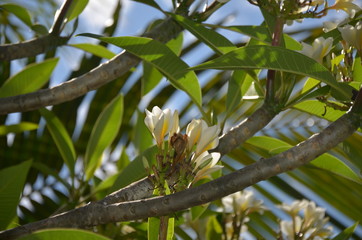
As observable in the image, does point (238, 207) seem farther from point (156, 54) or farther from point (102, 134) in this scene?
point (156, 54)

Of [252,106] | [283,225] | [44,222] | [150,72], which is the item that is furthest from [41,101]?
[252,106]

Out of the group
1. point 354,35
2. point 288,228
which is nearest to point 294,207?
point 288,228

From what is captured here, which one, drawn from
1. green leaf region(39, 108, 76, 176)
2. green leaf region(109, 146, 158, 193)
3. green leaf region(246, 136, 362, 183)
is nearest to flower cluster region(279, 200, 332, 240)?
green leaf region(246, 136, 362, 183)

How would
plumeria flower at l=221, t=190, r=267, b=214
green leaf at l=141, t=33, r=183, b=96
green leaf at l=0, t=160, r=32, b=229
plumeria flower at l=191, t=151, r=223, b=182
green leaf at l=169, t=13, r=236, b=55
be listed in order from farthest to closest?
1. plumeria flower at l=221, t=190, r=267, b=214
2. green leaf at l=141, t=33, r=183, b=96
3. green leaf at l=0, t=160, r=32, b=229
4. green leaf at l=169, t=13, r=236, b=55
5. plumeria flower at l=191, t=151, r=223, b=182

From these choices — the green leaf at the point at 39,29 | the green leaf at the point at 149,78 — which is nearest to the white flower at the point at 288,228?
the green leaf at the point at 149,78

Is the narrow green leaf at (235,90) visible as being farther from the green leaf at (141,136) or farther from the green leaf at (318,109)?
the green leaf at (141,136)

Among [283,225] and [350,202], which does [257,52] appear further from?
[350,202]

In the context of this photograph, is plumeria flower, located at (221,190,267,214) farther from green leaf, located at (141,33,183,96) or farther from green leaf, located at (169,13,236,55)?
green leaf, located at (169,13,236,55)
